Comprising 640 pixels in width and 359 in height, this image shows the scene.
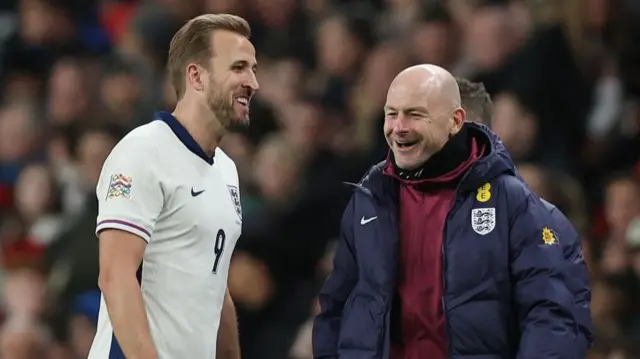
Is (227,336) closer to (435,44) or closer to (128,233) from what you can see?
(128,233)

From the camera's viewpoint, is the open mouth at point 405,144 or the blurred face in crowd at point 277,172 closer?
the open mouth at point 405,144

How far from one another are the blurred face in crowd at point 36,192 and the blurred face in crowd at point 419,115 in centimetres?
533

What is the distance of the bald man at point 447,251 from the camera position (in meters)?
4.48

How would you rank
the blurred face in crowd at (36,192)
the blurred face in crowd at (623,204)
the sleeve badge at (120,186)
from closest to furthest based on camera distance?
the sleeve badge at (120,186) < the blurred face in crowd at (623,204) < the blurred face in crowd at (36,192)

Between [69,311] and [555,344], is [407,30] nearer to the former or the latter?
[69,311]

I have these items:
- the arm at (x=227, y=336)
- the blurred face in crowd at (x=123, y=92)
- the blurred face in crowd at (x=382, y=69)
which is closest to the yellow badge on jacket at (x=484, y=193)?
the arm at (x=227, y=336)

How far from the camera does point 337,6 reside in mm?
9383

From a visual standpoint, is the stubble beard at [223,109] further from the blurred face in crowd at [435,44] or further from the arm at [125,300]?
the blurred face in crowd at [435,44]

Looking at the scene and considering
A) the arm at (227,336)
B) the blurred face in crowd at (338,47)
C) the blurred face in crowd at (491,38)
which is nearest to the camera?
the arm at (227,336)

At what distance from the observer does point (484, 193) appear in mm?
4598

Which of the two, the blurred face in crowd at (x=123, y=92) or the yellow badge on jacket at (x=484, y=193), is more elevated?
the blurred face in crowd at (x=123, y=92)

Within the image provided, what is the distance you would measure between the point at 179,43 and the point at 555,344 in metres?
1.57

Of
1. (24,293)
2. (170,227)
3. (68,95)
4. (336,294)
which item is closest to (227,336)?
(336,294)

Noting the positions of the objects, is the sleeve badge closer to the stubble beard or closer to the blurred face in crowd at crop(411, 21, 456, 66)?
the stubble beard
